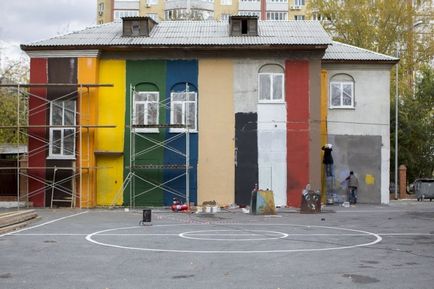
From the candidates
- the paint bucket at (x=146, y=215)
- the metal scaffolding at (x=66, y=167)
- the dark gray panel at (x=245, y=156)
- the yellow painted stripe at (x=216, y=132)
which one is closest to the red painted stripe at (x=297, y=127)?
the dark gray panel at (x=245, y=156)

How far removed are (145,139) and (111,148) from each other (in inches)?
64.5

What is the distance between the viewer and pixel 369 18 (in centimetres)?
4656

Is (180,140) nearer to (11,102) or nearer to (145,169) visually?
(145,169)

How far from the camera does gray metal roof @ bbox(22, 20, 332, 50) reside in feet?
92.8

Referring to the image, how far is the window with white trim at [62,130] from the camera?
93.4 ft

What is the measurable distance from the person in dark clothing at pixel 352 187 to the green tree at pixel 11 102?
60.4 ft

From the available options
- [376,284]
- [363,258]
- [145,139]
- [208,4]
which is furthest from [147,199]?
[208,4]

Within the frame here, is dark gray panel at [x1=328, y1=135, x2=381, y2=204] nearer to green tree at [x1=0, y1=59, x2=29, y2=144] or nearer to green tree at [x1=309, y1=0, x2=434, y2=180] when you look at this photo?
green tree at [x1=309, y1=0, x2=434, y2=180]

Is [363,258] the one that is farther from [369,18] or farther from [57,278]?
[369,18]

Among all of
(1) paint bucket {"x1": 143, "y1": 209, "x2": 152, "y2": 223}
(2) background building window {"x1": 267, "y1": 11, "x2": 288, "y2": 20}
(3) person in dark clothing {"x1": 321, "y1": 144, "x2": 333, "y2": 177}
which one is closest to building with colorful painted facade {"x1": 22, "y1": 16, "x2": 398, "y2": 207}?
(3) person in dark clothing {"x1": 321, "y1": 144, "x2": 333, "y2": 177}

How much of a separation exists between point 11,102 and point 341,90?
816 inches

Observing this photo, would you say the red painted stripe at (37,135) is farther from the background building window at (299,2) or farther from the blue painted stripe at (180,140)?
the background building window at (299,2)

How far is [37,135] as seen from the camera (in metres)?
28.5

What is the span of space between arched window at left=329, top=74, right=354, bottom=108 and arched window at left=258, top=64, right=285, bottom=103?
12.0 feet
